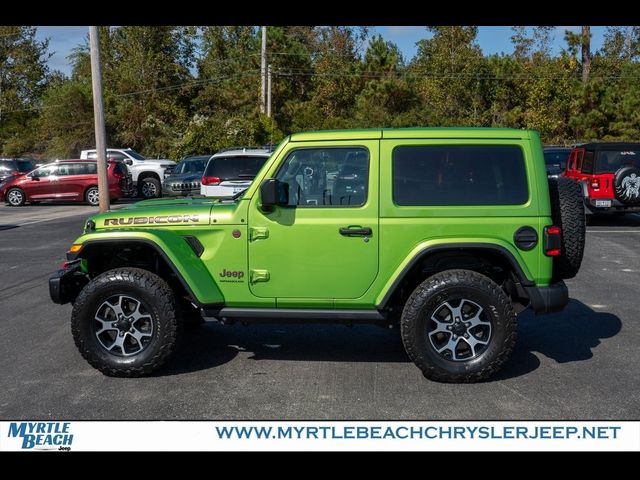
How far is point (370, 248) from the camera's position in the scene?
5.57m

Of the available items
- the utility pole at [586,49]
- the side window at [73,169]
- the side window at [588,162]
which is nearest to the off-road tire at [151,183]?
the side window at [73,169]

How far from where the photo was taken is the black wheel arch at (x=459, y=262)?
5.47 meters

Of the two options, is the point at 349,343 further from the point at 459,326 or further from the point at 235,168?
the point at 235,168

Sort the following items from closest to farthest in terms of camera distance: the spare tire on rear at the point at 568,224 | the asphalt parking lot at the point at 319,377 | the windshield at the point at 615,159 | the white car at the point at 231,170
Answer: the asphalt parking lot at the point at 319,377, the spare tire on rear at the point at 568,224, the white car at the point at 231,170, the windshield at the point at 615,159

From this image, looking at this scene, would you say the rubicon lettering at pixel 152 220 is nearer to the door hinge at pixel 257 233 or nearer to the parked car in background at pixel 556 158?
the door hinge at pixel 257 233

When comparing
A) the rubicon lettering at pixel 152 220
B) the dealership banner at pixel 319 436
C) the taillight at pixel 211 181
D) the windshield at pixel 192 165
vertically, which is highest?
the rubicon lettering at pixel 152 220

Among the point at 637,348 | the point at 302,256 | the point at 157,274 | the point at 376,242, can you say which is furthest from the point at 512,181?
the point at 157,274

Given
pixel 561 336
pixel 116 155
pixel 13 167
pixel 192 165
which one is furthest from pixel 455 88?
pixel 561 336

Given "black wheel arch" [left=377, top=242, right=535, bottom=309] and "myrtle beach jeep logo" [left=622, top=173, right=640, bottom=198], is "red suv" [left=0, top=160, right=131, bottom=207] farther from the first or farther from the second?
"black wheel arch" [left=377, top=242, right=535, bottom=309]

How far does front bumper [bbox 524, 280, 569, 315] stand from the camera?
552 cm

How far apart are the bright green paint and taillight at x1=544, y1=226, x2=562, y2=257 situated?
0.05 meters

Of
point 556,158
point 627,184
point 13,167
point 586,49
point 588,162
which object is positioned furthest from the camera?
point 586,49

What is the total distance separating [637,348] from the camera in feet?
21.2

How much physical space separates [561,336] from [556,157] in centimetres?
1524
